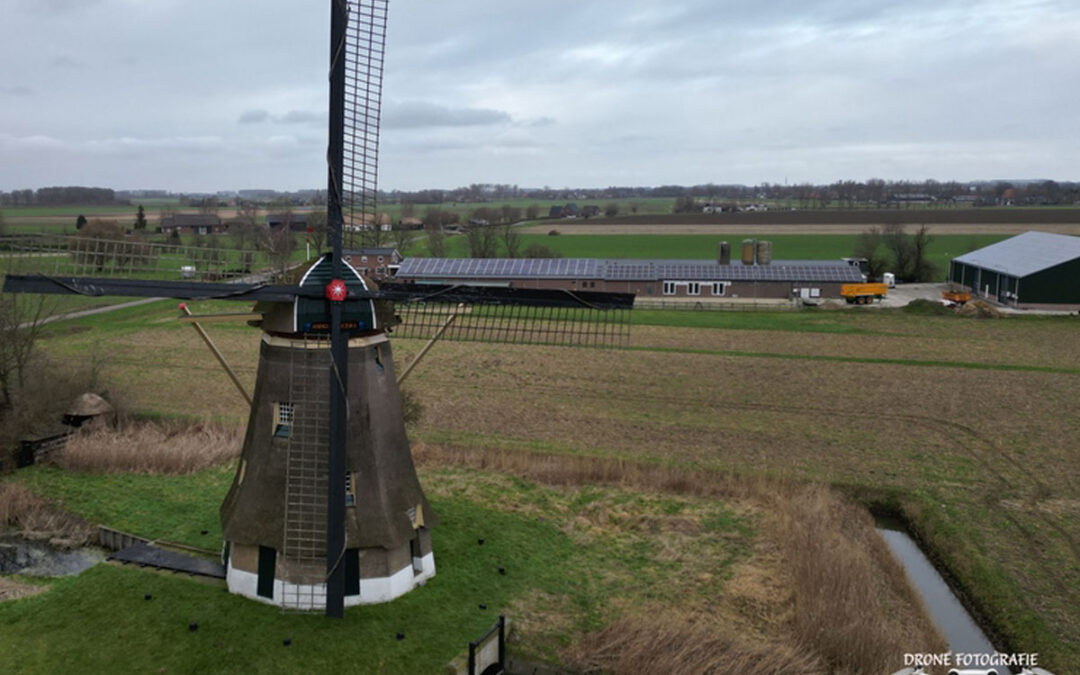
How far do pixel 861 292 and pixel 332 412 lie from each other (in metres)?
41.5

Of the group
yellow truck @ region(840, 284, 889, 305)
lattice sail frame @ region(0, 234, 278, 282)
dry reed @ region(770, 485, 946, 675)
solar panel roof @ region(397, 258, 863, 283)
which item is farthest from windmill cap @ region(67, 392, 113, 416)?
yellow truck @ region(840, 284, 889, 305)

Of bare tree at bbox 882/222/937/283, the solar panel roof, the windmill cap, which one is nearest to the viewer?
the windmill cap

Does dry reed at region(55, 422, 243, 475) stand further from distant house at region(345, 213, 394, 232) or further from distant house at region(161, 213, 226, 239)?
distant house at region(161, 213, 226, 239)

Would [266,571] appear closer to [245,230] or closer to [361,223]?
[361,223]

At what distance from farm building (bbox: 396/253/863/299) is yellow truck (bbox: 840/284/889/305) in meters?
1.45

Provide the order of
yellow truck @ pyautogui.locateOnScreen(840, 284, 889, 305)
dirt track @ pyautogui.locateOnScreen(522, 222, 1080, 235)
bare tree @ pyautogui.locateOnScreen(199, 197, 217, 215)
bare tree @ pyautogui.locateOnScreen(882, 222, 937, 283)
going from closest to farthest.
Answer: yellow truck @ pyautogui.locateOnScreen(840, 284, 889, 305) → bare tree @ pyautogui.locateOnScreen(882, 222, 937, 283) → dirt track @ pyautogui.locateOnScreen(522, 222, 1080, 235) → bare tree @ pyautogui.locateOnScreen(199, 197, 217, 215)

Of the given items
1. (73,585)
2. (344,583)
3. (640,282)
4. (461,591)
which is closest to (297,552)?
(344,583)

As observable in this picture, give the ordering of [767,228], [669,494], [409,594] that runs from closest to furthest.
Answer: [409,594], [669,494], [767,228]

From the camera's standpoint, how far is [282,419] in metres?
11.3

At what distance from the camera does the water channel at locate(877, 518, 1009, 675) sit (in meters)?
12.6

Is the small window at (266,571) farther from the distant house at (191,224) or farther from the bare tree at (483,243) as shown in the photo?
the distant house at (191,224)

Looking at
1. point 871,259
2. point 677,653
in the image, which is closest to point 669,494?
point 677,653

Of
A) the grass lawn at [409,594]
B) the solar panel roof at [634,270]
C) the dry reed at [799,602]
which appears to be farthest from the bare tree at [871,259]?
the grass lawn at [409,594]

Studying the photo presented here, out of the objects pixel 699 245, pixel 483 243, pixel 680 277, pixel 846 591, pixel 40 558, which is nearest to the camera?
pixel 846 591
